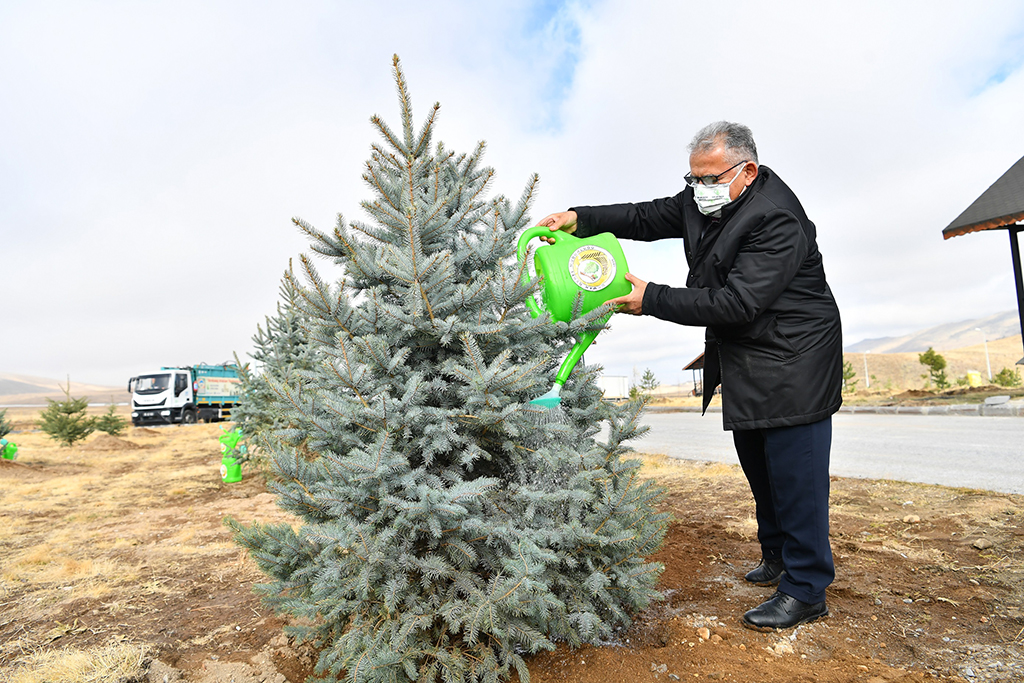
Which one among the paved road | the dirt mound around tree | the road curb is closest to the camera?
the paved road

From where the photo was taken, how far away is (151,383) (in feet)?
86.7

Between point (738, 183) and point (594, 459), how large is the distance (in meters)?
1.47

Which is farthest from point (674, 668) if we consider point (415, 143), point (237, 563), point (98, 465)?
point (98, 465)

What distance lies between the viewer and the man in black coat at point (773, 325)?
2.26 metres

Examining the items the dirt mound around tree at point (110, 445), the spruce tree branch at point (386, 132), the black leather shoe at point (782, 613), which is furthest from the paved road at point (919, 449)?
the dirt mound around tree at point (110, 445)

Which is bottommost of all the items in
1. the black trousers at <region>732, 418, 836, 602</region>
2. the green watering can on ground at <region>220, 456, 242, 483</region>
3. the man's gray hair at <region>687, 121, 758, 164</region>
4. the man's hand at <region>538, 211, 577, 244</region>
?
the green watering can on ground at <region>220, 456, 242, 483</region>

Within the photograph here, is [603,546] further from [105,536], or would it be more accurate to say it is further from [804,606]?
[105,536]

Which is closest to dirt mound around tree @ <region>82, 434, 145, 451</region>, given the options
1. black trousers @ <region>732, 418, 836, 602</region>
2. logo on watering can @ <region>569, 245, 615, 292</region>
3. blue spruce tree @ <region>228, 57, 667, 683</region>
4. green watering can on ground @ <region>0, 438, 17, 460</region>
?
green watering can on ground @ <region>0, 438, 17, 460</region>

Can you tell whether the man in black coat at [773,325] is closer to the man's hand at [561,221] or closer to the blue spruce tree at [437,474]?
the man's hand at [561,221]

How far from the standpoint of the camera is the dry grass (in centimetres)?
226

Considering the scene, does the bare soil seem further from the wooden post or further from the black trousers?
the wooden post

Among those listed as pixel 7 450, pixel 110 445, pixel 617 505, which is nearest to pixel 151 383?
pixel 110 445

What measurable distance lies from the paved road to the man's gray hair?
→ 198 centimetres

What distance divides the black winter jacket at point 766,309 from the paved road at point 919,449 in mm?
1396
